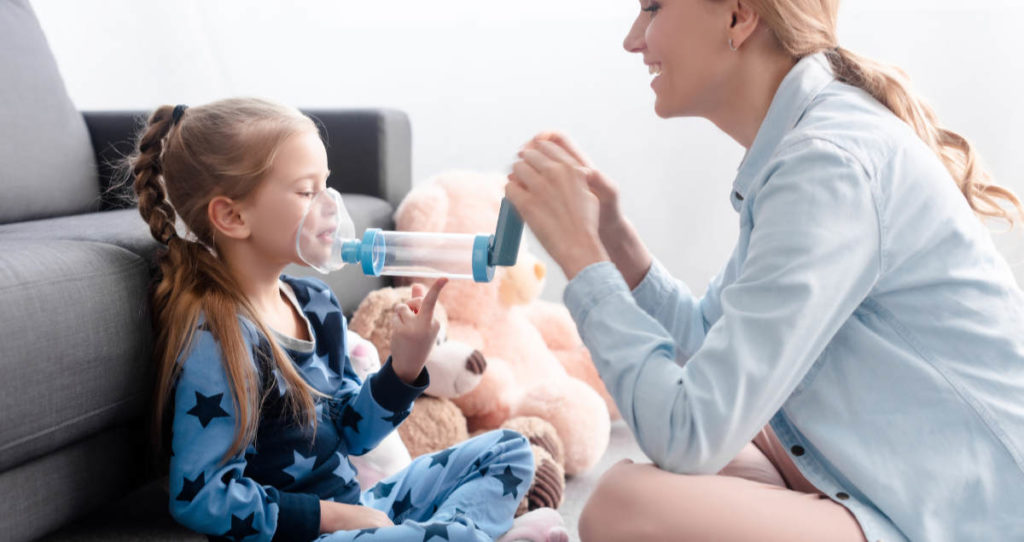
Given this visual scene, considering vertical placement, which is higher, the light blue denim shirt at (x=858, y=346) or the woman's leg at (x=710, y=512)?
the light blue denim shirt at (x=858, y=346)

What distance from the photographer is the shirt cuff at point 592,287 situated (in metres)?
0.80

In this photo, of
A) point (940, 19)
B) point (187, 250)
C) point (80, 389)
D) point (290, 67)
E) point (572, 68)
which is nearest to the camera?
point (80, 389)

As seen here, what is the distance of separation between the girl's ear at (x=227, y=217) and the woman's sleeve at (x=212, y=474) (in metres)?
0.14

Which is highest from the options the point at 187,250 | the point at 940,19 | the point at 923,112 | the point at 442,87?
the point at 923,112

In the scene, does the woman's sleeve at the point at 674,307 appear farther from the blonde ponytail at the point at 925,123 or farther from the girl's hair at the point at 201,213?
the girl's hair at the point at 201,213

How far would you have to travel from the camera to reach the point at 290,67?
2.67 m

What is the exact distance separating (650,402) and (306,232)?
478 millimetres

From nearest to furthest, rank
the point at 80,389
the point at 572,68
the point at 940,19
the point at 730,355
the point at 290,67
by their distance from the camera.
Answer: the point at 730,355 → the point at 80,389 → the point at 940,19 → the point at 572,68 → the point at 290,67

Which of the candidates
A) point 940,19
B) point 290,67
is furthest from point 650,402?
point 290,67

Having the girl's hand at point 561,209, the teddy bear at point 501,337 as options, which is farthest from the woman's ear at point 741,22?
the teddy bear at point 501,337

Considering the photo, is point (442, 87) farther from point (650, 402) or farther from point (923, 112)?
point (650, 402)

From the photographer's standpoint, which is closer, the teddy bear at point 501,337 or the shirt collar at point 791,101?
the shirt collar at point 791,101

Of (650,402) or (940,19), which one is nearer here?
(650,402)

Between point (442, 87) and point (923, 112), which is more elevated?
point (923, 112)
